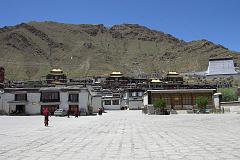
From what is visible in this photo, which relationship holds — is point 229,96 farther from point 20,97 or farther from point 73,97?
point 20,97

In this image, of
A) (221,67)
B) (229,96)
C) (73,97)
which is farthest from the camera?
(221,67)

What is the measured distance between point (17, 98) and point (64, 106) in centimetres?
722

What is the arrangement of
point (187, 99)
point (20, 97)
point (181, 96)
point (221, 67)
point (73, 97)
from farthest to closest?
point (221, 67) < point (181, 96) < point (187, 99) < point (20, 97) < point (73, 97)

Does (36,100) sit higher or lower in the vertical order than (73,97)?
lower

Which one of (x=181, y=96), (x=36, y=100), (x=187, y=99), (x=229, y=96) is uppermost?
(x=229, y=96)

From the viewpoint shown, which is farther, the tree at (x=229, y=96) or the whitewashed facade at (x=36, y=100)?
the tree at (x=229, y=96)

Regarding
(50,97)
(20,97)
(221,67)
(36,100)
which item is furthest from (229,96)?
(221,67)

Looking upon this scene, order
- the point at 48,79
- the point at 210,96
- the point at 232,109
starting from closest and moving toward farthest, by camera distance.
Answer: the point at 232,109 < the point at 210,96 < the point at 48,79

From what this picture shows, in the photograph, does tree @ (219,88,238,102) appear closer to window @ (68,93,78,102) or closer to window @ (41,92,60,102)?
window @ (68,93,78,102)

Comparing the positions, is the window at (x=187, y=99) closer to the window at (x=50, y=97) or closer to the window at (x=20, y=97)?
the window at (x=50, y=97)

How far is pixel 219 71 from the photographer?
17588 cm

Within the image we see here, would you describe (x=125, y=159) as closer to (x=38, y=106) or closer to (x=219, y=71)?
(x=38, y=106)

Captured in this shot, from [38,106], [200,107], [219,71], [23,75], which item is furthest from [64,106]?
[23,75]

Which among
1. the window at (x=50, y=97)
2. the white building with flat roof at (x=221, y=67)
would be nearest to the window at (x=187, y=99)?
the window at (x=50, y=97)
